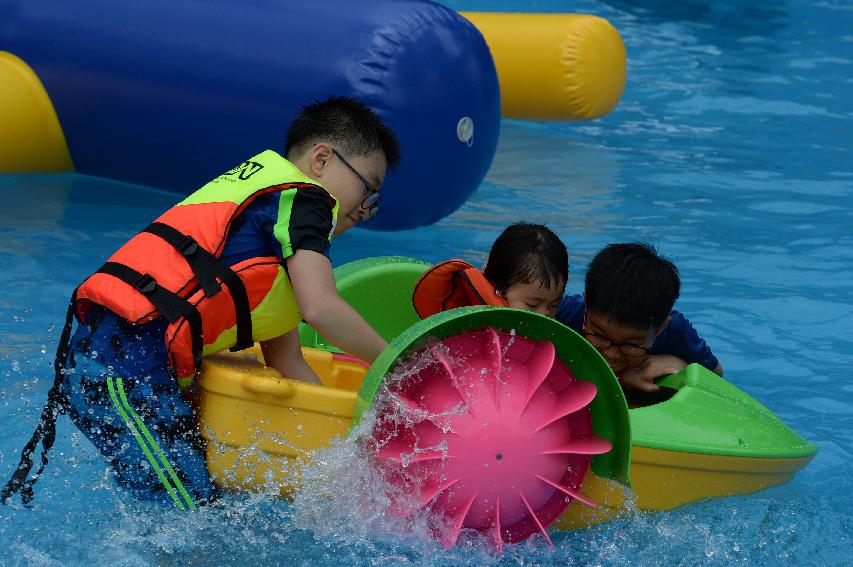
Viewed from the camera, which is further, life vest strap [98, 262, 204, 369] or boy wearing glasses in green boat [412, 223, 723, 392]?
boy wearing glasses in green boat [412, 223, 723, 392]

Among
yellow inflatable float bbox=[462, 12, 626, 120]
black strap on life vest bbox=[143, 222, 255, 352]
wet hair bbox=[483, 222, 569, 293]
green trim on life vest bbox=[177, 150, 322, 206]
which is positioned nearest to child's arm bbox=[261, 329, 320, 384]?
black strap on life vest bbox=[143, 222, 255, 352]

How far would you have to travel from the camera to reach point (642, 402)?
9.50 feet

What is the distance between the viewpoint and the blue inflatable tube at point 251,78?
4129mm

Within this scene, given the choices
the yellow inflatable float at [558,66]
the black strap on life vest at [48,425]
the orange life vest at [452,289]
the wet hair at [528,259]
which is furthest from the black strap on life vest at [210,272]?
the yellow inflatable float at [558,66]

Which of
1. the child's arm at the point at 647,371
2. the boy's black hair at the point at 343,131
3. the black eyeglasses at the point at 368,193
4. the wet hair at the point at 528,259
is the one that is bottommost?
the child's arm at the point at 647,371

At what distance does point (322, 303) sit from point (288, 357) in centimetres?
43

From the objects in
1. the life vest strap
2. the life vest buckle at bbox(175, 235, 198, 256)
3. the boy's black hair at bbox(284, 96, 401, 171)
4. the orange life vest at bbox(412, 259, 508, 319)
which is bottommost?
the orange life vest at bbox(412, 259, 508, 319)

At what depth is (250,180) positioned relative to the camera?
245 centimetres

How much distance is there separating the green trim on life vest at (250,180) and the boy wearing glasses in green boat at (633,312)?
0.77 m

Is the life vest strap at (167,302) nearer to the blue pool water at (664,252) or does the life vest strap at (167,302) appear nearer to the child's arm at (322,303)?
the child's arm at (322,303)

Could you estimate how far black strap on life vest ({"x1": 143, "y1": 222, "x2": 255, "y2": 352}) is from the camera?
2320 millimetres

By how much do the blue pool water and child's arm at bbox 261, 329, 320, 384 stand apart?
1.30 ft

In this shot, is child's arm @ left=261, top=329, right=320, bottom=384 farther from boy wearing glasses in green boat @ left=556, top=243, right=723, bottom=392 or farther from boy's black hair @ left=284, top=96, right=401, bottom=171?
boy wearing glasses in green boat @ left=556, top=243, right=723, bottom=392

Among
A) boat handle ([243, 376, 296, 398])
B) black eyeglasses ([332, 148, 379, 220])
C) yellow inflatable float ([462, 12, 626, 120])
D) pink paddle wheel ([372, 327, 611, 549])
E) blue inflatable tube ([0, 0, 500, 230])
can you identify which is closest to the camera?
pink paddle wheel ([372, 327, 611, 549])
